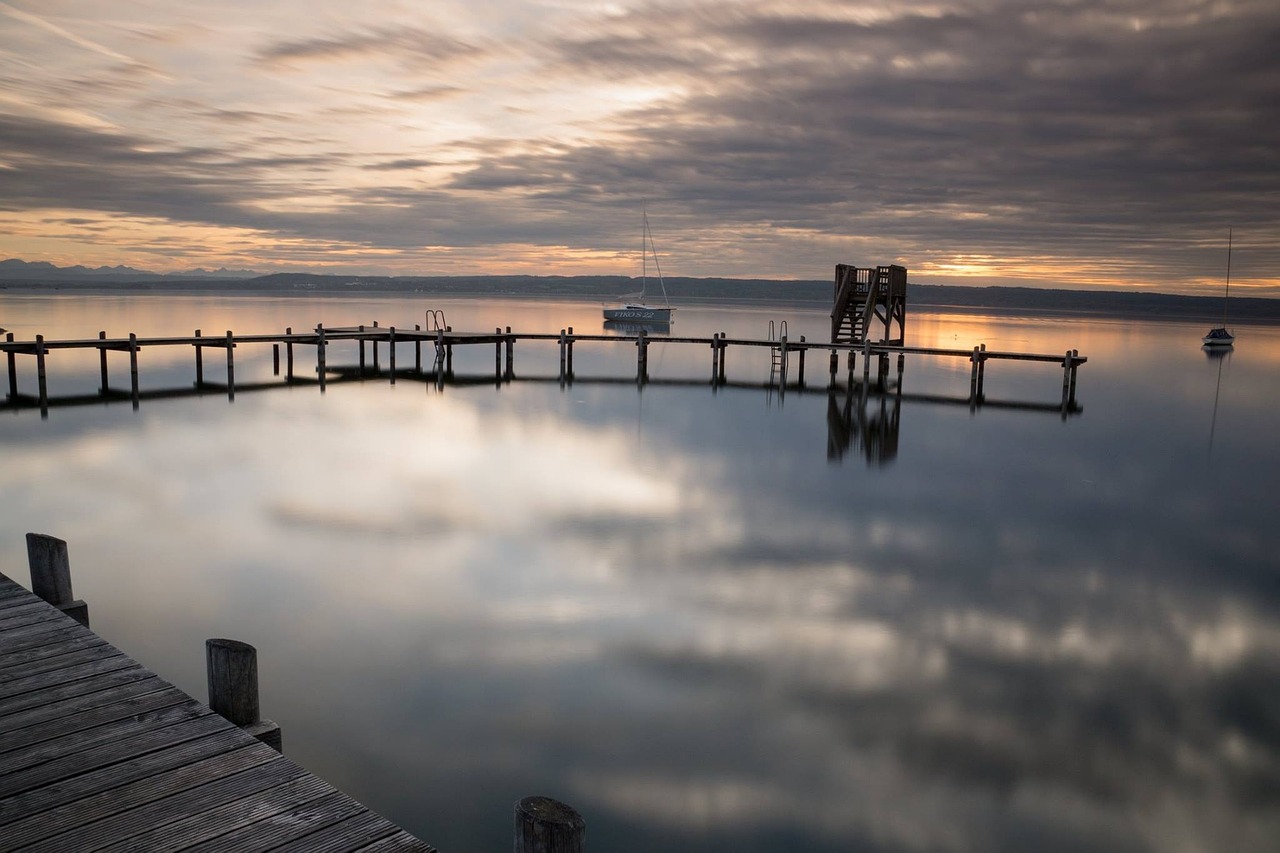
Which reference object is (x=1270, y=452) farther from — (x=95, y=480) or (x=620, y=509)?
(x=95, y=480)

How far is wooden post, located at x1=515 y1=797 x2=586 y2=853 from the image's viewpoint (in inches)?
130

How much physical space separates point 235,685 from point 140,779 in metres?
0.76

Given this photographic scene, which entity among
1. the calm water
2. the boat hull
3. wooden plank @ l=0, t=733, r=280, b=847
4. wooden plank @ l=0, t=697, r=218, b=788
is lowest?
the calm water

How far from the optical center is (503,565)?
12086mm

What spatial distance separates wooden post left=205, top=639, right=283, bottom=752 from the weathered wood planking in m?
0.11

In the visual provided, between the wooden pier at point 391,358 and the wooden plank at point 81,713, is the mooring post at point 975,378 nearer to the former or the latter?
the wooden pier at point 391,358

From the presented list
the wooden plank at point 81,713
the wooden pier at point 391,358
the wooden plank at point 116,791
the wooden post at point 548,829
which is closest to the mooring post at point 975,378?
the wooden pier at point 391,358

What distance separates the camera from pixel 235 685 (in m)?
5.13

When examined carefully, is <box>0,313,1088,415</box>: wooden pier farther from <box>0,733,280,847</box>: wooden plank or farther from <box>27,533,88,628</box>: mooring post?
<box>0,733,280,847</box>: wooden plank

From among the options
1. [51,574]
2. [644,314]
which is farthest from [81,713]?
[644,314]

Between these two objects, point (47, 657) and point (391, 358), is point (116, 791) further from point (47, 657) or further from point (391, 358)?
point (391, 358)

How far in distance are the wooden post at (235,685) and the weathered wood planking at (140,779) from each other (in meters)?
0.11

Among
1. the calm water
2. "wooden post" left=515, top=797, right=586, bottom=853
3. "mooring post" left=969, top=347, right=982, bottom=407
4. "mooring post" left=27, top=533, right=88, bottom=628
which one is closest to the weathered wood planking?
"wooden post" left=515, top=797, right=586, bottom=853

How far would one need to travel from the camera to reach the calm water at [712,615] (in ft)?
22.2
